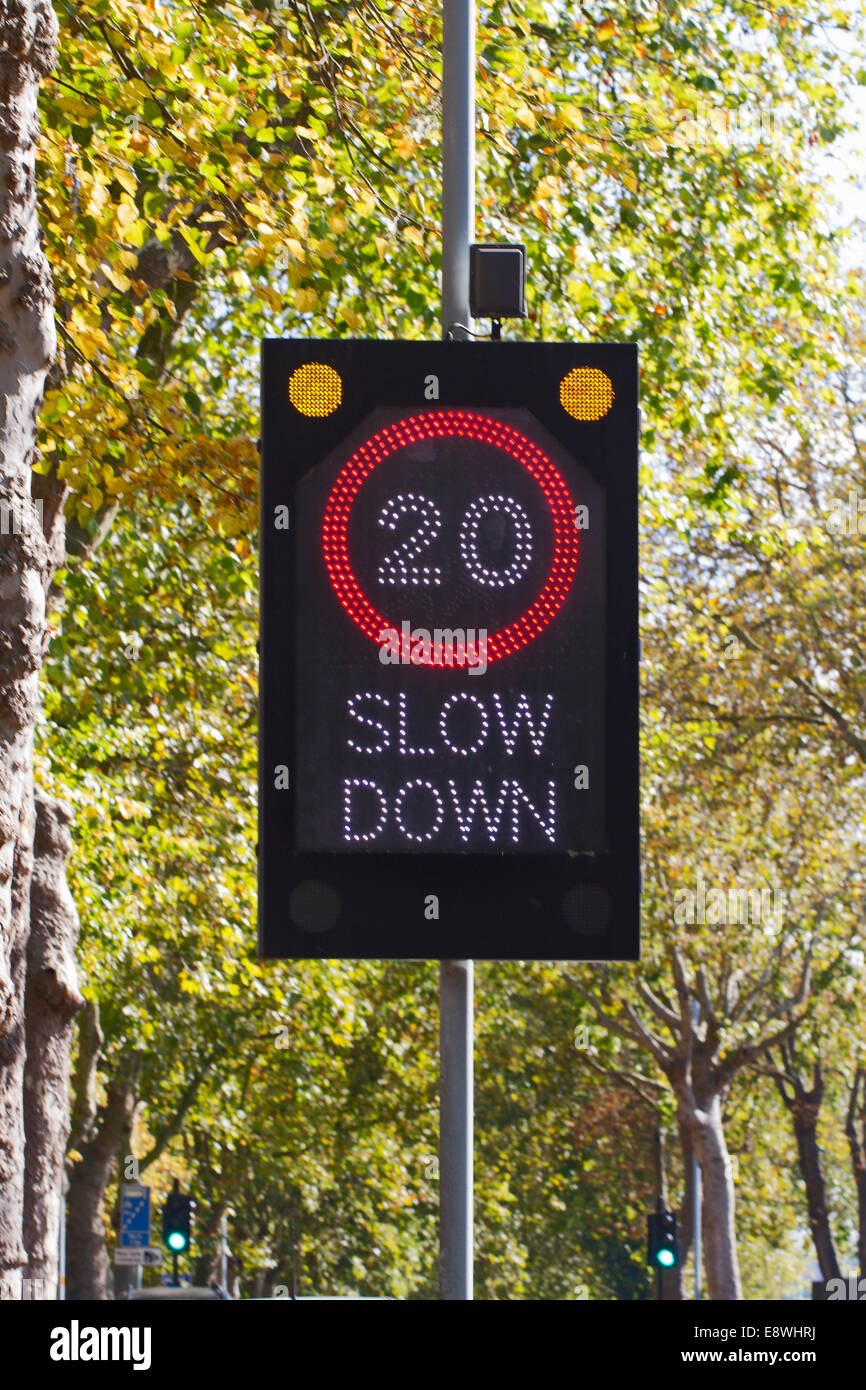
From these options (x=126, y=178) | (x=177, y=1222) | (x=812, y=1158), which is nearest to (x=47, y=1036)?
(x=126, y=178)

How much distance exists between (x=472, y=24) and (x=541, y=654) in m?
1.73

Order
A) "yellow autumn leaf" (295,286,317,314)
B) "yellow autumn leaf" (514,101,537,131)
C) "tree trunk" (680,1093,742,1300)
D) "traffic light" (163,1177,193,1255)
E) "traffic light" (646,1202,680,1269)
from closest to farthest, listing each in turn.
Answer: "yellow autumn leaf" (295,286,317,314), "yellow autumn leaf" (514,101,537,131), "traffic light" (646,1202,680,1269), "traffic light" (163,1177,193,1255), "tree trunk" (680,1093,742,1300)

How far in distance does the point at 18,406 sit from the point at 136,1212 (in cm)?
2327

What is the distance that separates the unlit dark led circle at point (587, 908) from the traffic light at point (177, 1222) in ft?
75.0

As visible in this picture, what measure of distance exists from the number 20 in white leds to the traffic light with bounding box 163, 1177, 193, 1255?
23.0m

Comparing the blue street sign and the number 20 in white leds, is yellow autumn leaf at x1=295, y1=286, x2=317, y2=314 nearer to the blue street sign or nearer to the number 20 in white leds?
the number 20 in white leds

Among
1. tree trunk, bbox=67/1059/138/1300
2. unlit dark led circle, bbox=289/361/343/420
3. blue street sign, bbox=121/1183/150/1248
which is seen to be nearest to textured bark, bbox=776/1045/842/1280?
blue street sign, bbox=121/1183/150/1248

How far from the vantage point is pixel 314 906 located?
351 centimetres

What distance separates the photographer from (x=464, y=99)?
170 inches

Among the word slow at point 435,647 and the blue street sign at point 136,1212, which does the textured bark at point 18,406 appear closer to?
the word slow at point 435,647

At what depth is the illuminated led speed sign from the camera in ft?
11.6

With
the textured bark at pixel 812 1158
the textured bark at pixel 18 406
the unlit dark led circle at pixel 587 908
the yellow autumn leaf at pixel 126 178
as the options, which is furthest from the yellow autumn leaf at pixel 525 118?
the textured bark at pixel 812 1158

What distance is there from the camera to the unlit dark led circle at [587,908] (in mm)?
3547

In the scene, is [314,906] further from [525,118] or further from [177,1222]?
[177,1222]
